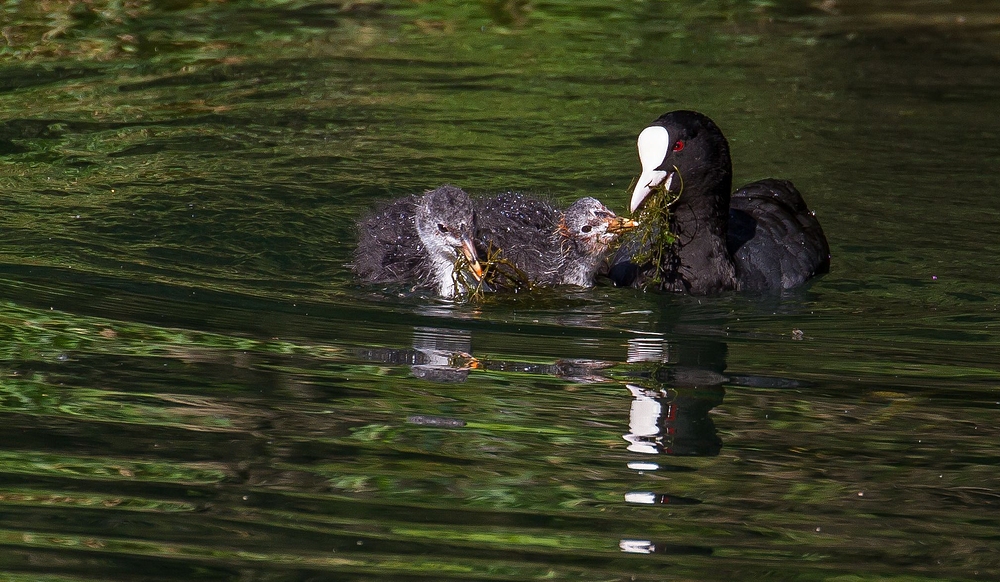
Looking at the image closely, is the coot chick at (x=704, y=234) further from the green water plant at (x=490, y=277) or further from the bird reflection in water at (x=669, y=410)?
the bird reflection in water at (x=669, y=410)

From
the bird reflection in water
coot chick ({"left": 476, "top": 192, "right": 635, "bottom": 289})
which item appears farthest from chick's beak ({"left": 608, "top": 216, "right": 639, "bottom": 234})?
the bird reflection in water

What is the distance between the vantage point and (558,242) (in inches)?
254

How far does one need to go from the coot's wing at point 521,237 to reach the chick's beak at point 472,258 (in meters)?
0.16

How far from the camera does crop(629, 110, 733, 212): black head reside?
619 cm

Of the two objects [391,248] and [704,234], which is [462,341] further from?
[704,234]

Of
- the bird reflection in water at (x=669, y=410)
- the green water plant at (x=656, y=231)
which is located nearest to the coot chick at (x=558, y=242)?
the green water plant at (x=656, y=231)

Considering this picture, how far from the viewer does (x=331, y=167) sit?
8.58m

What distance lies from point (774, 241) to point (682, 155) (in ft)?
2.60

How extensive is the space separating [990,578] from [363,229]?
398 cm

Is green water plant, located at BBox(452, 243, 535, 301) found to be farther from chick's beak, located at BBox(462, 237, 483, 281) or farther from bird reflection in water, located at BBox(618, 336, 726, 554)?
bird reflection in water, located at BBox(618, 336, 726, 554)

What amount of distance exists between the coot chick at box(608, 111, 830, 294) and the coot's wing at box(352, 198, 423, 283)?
3.22ft

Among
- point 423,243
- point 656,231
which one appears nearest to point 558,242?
point 656,231

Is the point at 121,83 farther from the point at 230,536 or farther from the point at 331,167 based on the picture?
the point at 230,536

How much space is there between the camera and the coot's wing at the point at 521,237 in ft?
21.1
